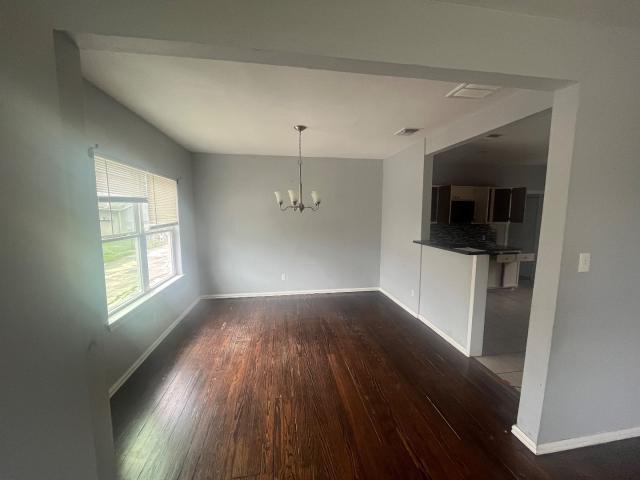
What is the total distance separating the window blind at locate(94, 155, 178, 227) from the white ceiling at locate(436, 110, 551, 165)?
11.2 ft

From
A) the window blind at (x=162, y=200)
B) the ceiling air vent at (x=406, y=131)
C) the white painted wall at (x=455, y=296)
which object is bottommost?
the white painted wall at (x=455, y=296)

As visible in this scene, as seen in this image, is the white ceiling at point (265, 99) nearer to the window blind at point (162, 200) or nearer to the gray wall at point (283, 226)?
the window blind at point (162, 200)

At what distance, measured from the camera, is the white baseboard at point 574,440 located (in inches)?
62.9

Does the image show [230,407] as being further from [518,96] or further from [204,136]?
[518,96]

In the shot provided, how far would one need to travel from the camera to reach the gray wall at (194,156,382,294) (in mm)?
4297

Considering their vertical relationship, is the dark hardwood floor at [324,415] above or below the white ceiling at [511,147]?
below

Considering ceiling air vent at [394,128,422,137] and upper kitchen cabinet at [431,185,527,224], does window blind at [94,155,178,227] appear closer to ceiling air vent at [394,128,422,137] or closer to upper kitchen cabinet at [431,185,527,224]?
ceiling air vent at [394,128,422,137]

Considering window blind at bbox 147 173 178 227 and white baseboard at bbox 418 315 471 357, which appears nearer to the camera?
white baseboard at bbox 418 315 471 357

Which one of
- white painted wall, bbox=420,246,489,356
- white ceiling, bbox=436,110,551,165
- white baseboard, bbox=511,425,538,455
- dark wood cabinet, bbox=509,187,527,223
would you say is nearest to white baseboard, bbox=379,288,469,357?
white painted wall, bbox=420,246,489,356

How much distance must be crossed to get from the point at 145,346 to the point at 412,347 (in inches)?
114

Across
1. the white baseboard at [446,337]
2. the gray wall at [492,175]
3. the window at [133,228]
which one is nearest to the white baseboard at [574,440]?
the white baseboard at [446,337]

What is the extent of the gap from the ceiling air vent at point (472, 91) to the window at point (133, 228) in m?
2.90

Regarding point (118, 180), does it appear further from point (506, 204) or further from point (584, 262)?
point (506, 204)

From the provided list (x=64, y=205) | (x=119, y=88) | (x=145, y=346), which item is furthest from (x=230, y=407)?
(x=119, y=88)
